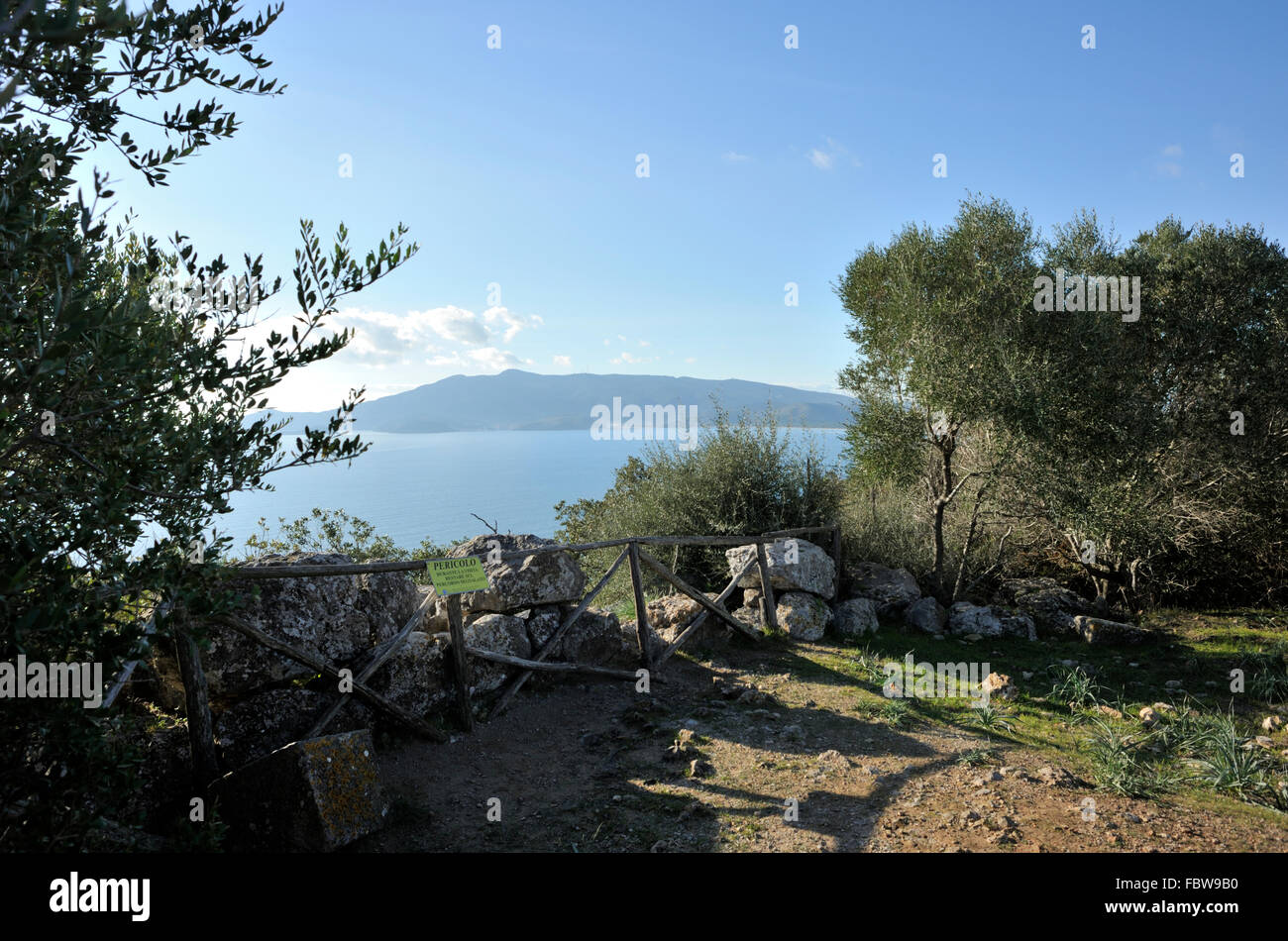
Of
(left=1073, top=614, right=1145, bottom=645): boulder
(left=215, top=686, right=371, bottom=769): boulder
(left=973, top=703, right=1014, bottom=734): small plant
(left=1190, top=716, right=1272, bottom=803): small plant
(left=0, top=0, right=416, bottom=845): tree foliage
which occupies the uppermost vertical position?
(left=0, top=0, right=416, bottom=845): tree foliage

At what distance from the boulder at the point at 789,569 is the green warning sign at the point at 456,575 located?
5.33 metres

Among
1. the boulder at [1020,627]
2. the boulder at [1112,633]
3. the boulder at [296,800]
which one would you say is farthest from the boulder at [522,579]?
the boulder at [1112,633]

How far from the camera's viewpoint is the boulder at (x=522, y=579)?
823 cm

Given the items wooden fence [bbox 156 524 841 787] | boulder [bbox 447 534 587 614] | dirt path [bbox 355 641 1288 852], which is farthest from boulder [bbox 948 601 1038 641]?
boulder [bbox 447 534 587 614]

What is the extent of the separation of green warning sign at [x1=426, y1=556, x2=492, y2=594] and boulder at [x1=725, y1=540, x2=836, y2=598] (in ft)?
17.5

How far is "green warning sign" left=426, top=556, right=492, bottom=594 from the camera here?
268 inches

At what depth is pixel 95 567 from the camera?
10.8 ft

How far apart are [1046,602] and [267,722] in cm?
1303

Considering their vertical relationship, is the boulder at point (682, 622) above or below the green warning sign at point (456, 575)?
below

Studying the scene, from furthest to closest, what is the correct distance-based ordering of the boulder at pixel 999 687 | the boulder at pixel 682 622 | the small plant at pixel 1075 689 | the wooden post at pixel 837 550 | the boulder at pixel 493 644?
1. the wooden post at pixel 837 550
2. the boulder at pixel 682 622
3. the boulder at pixel 999 687
4. the small plant at pixel 1075 689
5. the boulder at pixel 493 644

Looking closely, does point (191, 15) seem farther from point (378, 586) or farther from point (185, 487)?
point (378, 586)

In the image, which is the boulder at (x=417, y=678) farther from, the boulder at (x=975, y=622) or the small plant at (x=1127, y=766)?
the boulder at (x=975, y=622)

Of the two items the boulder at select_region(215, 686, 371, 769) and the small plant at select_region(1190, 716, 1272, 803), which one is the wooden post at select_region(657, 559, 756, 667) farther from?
the small plant at select_region(1190, 716, 1272, 803)
